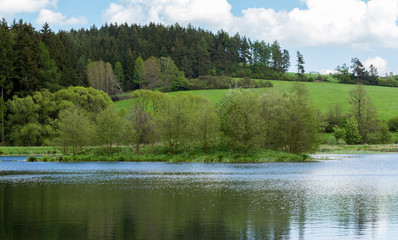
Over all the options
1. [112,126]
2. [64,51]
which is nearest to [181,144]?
[112,126]

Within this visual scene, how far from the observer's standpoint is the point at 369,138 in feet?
375

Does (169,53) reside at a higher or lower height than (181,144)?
higher

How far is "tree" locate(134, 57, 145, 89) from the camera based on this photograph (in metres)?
166

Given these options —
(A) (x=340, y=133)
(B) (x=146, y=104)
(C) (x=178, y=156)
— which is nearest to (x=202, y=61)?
(B) (x=146, y=104)

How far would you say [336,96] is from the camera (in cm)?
16238

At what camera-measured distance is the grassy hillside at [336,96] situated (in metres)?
144

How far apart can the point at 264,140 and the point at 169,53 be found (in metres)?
127

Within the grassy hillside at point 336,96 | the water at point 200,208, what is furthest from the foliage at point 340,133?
the water at point 200,208

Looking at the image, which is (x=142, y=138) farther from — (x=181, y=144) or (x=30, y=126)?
(x=30, y=126)

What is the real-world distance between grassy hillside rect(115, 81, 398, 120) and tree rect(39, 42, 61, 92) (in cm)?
3117

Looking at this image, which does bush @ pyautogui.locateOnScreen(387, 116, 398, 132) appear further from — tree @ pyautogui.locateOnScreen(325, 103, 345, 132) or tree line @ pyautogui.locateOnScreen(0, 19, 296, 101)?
tree line @ pyautogui.locateOnScreen(0, 19, 296, 101)

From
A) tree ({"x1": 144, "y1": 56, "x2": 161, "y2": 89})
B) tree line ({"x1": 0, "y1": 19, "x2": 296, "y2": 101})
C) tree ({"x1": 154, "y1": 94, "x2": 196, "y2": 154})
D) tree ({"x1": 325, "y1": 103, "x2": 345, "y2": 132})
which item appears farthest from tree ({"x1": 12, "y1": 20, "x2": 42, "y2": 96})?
tree ({"x1": 325, "y1": 103, "x2": 345, "y2": 132})

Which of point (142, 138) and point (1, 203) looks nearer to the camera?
point (1, 203)

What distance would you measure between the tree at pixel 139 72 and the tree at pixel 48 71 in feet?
164
